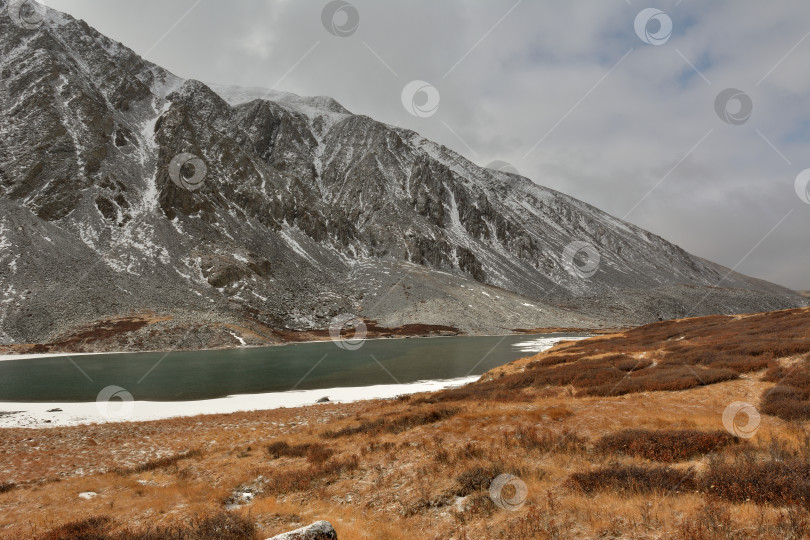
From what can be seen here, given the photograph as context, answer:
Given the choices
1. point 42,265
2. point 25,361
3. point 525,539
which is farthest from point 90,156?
point 525,539

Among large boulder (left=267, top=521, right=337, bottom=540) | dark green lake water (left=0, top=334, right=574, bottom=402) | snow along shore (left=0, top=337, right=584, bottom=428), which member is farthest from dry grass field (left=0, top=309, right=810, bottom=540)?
dark green lake water (left=0, top=334, right=574, bottom=402)

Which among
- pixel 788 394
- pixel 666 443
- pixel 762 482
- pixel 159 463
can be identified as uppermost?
pixel 788 394

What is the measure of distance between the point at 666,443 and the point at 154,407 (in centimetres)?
4050

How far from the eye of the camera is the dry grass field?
891 cm

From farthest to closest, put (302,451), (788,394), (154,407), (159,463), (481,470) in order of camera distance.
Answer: (154,407) → (159,463) → (302,451) → (788,394) → (481,470)

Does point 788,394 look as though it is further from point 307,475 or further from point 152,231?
point 152,231

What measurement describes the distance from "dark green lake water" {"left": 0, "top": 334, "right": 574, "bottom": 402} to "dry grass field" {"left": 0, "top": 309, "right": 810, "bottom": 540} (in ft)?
65.2

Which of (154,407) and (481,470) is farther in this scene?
(154,407)

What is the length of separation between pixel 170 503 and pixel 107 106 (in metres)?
213

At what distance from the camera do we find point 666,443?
12.5 m

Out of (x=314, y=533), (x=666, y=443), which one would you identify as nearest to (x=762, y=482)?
(x=666, y=443)

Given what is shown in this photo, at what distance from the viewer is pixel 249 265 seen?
13888 centimetres

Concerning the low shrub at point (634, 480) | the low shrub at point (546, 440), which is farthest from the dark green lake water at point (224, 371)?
the low shrub at point (634, 480)

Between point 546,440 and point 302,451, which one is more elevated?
point 546,440
